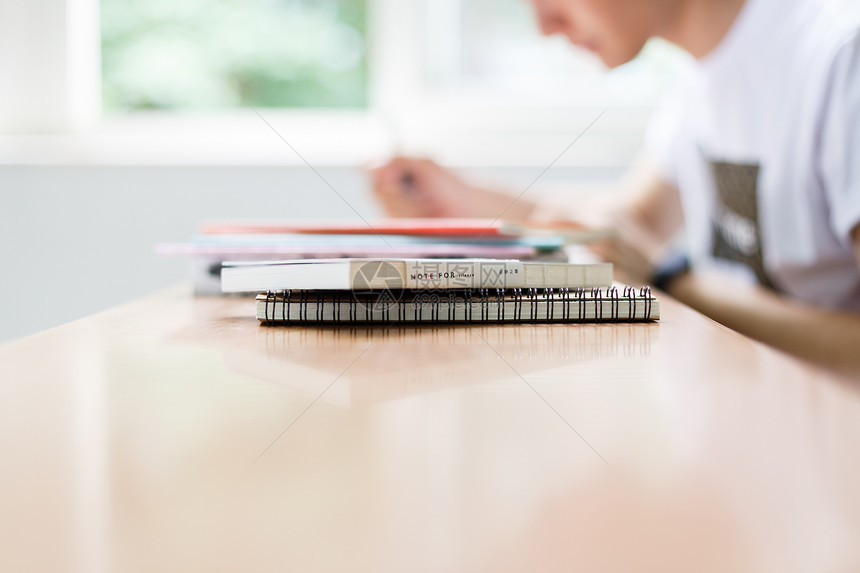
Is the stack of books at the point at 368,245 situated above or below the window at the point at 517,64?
below

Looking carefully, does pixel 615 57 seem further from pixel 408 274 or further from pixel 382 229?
pixel 408 274

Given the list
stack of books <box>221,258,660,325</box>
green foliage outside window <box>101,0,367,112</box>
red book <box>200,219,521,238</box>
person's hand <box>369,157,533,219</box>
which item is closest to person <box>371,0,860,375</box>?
person's hand <box>369,157,533,219</box>

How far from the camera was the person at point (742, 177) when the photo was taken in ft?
2.40

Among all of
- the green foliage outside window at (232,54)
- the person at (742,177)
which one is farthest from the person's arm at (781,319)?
the green foliage outside window at (232,54)

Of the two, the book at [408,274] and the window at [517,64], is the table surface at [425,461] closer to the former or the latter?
the book at [408,274]

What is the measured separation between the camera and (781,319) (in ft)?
2.94

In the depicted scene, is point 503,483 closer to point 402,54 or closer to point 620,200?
point 620,200

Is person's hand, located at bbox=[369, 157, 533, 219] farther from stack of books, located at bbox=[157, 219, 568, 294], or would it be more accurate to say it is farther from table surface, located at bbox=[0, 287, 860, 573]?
table surface, located at bbox=[0, 287, 860, 573]

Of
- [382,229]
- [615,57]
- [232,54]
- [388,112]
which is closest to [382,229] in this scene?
[382,229]

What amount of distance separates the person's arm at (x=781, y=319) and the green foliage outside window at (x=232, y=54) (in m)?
1.05

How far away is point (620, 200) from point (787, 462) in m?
1.09

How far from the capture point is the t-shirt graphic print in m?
0.91

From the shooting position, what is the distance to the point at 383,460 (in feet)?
0.65

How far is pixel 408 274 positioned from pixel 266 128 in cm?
139
